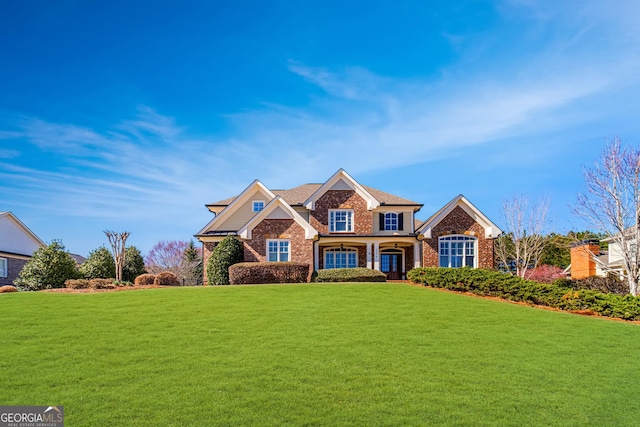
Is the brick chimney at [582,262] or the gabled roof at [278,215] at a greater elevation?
the gabled roof at [278,215]

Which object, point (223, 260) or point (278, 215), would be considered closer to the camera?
point (223, 260)

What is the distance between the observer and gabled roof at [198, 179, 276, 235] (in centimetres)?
3300

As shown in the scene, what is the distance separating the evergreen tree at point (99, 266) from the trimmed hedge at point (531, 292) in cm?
1839

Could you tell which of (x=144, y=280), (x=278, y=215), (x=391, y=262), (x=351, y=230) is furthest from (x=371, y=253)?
(x=144, y=280)

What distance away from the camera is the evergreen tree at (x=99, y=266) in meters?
30.1

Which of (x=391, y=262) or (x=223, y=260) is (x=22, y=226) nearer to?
Result: (x=223, y=260)

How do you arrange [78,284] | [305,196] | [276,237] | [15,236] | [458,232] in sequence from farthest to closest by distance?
[15,236] → [305,196] → [458,232] → [276,237] → [78,284]

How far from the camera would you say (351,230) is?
3253cm

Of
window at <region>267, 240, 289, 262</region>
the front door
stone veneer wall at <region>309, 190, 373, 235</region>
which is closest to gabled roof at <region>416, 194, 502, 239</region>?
the front door

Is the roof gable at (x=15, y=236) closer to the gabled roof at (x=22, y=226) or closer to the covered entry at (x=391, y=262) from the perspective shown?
the gabled roof at (x=22, y=226)

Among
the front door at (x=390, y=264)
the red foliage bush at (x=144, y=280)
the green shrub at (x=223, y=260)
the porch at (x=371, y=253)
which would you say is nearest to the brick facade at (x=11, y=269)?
the red foliage bush at (x=144, y=280)

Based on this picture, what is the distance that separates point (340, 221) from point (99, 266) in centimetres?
1474

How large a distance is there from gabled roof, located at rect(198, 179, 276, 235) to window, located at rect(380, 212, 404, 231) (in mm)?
7484

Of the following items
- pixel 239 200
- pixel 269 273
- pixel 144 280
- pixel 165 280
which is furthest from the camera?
pixel 239 200
